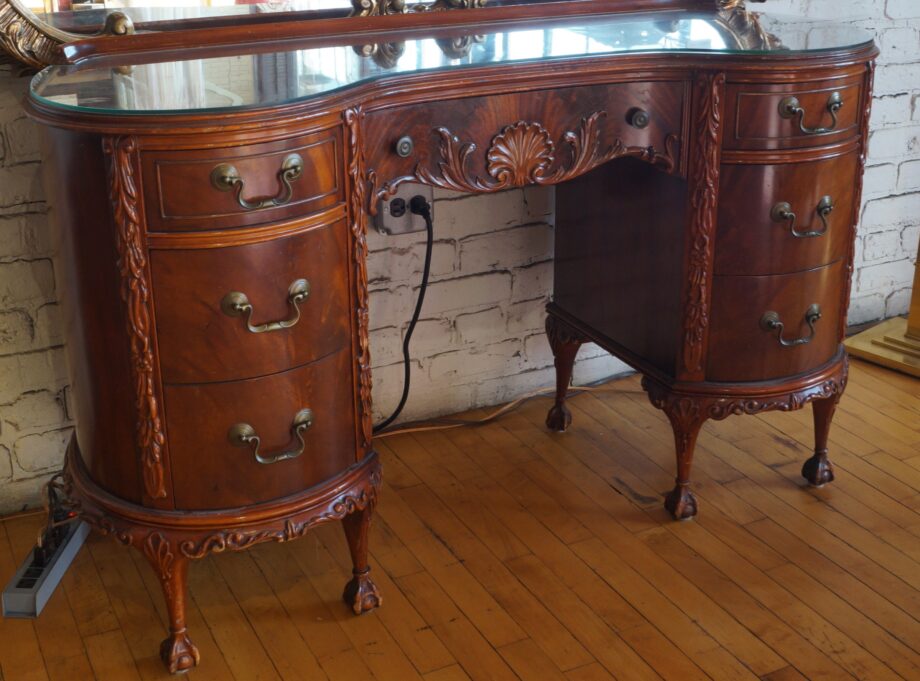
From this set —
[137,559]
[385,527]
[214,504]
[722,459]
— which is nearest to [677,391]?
[722,459]

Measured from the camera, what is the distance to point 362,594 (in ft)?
6.17

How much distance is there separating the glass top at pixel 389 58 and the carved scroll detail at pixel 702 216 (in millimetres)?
79

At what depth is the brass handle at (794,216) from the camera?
194cm

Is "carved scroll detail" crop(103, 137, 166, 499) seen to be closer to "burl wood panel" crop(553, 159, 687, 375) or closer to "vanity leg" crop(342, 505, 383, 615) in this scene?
"vanity leg" crop(342, 505, 383, 615)

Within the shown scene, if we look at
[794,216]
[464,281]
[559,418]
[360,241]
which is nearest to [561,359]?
[559,418]

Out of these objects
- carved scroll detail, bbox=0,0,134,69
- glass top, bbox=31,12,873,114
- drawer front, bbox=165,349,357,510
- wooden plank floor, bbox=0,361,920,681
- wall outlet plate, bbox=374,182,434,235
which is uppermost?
carved scroll detail, bbox=0,0,134,69

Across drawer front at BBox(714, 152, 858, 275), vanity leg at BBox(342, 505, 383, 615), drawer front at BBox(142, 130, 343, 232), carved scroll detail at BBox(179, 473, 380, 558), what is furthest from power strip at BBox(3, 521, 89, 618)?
drawer front at BBox(714, 152, 858, 275)

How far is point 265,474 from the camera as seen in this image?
167cm

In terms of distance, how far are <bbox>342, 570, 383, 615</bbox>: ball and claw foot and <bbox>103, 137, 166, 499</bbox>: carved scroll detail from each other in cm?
39

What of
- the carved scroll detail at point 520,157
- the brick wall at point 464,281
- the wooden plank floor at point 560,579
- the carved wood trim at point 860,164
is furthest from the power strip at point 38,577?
the carved wood trim at point 860,164

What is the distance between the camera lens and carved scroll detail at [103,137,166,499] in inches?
57.3

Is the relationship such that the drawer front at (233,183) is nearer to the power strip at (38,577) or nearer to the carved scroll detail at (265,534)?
the carved scroll detail at (265,534)

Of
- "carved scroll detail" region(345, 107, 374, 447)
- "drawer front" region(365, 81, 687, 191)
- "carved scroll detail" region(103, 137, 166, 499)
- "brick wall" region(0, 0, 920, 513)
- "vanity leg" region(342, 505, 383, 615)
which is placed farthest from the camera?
"brick wall" region(0, 0, 920, 513)

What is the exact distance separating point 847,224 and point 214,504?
1.22 metres
